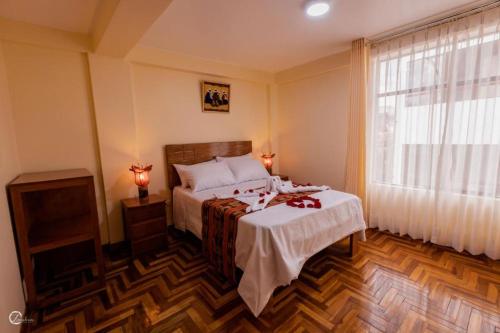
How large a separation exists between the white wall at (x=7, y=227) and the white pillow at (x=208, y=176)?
61.0 inches

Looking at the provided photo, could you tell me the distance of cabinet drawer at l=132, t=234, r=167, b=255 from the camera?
2.44 m

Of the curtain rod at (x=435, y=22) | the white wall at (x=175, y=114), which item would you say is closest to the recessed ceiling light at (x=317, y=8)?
the curtain rod at (x=435, y=22)

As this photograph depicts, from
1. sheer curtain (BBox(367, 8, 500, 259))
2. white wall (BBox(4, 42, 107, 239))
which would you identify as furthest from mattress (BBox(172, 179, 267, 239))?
sheer curtain (BBox(367, 8, 500, 259))

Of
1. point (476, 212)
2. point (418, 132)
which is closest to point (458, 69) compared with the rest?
point (418, 132)

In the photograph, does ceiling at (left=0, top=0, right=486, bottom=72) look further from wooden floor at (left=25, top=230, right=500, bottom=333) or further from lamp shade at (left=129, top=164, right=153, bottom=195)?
wooden floor at (left=25, top=230, right=500, bottom=333)

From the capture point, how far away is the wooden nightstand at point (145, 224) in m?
2.40

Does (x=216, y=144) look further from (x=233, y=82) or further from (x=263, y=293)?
(x=263, y=293)

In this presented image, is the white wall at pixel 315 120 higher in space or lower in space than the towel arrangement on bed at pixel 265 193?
higher

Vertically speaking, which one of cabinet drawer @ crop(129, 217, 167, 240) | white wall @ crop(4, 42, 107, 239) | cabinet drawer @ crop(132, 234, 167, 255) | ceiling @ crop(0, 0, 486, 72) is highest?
ceiling @ crop(0, 0, 486, 72)

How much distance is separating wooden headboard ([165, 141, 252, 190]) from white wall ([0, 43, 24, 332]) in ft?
Result: 4.77

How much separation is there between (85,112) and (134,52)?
2.90ft

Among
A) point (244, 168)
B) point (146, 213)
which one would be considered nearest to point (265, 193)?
point (244, 168)

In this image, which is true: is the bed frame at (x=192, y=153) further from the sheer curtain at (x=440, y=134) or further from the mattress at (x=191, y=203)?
the sheer curtain at (x=440, y=134)

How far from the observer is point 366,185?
2.96 metres
